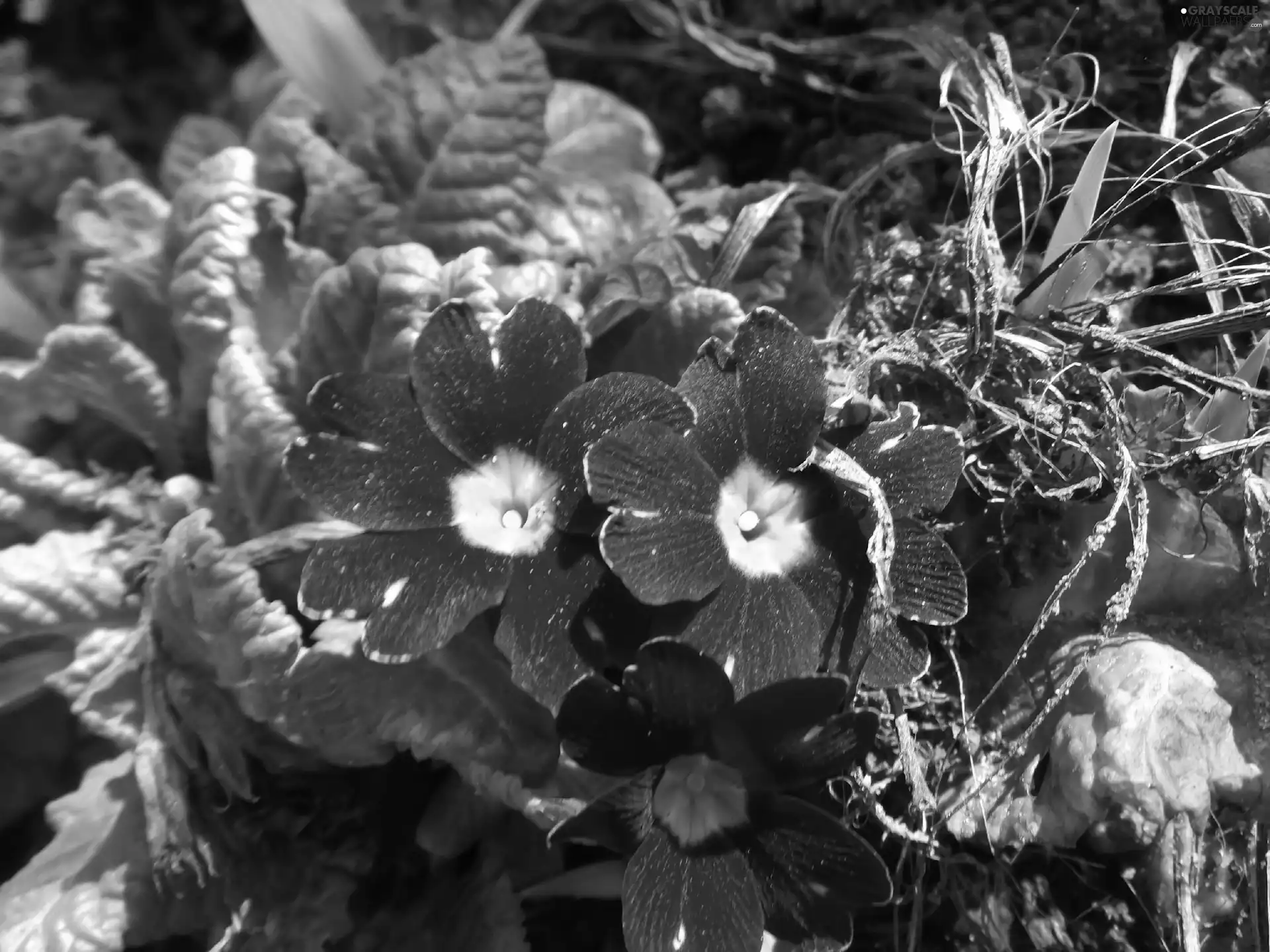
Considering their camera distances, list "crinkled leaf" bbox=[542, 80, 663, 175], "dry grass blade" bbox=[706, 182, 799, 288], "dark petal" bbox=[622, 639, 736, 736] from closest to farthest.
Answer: "dark petal" bbox=[622, 639, 736, 736], "dry grass blade" bbox=[706, 182, 799, 288], "crinkled leaf" bbox=[542, 80, 663, 175]

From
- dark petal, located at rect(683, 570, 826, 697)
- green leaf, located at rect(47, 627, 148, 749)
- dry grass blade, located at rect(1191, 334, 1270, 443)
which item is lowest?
green leaf, located at rect(47, 627, 148, 749)

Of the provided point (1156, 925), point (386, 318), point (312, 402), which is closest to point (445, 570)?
point (312, 402)

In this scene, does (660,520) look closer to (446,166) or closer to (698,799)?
(698,799)

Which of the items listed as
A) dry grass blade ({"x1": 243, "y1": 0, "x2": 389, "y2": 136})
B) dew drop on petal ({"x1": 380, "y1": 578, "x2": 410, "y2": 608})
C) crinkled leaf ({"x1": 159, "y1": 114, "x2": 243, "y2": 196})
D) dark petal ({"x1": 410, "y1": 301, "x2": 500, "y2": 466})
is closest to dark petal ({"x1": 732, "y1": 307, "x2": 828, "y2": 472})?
dark petal ({"x1": 410, "y1": 301, "x2": 500, "y2": 466})

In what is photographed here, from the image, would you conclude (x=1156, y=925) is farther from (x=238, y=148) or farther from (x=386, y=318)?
(x=238, y=148)

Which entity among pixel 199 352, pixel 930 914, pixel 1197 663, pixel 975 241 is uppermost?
pixel 975 241

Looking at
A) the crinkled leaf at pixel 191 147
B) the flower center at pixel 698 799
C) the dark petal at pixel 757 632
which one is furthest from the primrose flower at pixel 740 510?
the crinkled leaf at pixel 191 147

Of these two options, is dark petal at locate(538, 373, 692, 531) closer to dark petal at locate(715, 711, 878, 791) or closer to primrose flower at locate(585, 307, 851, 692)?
primrose flower at locate(585, 307, 851, 692)
